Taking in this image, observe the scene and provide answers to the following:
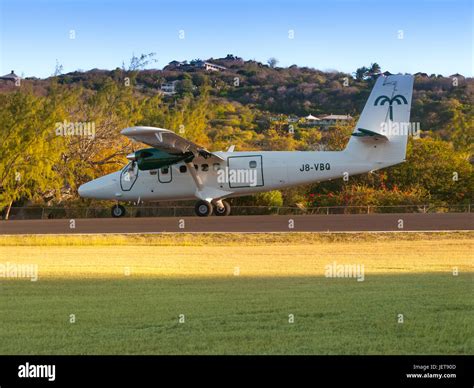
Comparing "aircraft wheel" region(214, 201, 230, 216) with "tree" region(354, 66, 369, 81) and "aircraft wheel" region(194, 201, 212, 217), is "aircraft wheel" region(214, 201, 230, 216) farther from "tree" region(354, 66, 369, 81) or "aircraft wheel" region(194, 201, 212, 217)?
"tree" region(354, 66, 369, 81)

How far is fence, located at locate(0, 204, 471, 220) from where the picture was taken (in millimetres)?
43875

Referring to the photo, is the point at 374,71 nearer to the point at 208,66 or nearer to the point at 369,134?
the point at 208,66

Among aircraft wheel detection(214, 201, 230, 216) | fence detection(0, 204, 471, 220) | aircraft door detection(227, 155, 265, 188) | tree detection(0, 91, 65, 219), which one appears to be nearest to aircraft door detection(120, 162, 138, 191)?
aircraft wheel detection(214, 201, 230, 216)

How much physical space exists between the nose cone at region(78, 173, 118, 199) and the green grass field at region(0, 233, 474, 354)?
35.5 ft

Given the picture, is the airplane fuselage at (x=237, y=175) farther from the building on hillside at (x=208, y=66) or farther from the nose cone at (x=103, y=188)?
the building on hillside at (x=208, y=66)

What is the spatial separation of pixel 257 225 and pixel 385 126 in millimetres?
6405

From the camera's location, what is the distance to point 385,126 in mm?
36750

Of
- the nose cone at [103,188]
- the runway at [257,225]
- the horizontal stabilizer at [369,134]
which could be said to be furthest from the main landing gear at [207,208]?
the horizontal stabilizer at [369,134]

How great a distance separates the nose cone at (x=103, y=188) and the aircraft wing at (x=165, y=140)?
3469 millimetres

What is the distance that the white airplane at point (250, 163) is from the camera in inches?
1404

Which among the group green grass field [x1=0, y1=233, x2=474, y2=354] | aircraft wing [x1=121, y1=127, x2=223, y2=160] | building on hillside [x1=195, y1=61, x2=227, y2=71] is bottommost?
green grass field [x1=0, y1=233, x2=474, y2=354]

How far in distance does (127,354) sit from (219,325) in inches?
80.7

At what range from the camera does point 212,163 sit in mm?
37344

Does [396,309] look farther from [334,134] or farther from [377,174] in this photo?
[334,134]
